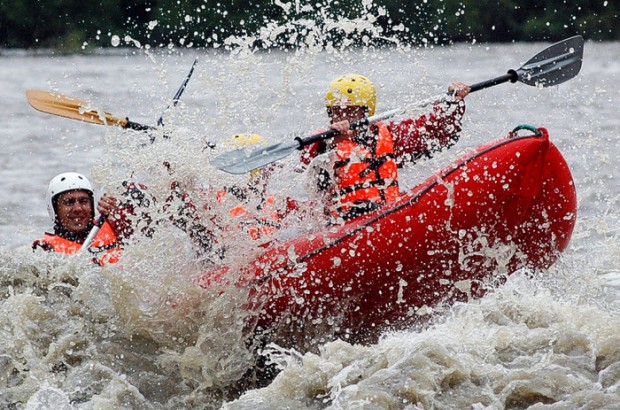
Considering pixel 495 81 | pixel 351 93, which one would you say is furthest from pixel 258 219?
pixel 495 81

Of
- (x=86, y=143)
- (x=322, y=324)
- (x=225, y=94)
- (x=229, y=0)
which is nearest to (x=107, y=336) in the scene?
(x=322, y=324)

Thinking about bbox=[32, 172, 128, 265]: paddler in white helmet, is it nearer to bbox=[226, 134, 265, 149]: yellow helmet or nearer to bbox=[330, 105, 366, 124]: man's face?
bbox=[226, 134, 265, 149]: yellow helmet

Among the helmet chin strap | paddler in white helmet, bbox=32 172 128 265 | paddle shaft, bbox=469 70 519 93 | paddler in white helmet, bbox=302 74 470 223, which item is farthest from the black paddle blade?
the helmet chin strap

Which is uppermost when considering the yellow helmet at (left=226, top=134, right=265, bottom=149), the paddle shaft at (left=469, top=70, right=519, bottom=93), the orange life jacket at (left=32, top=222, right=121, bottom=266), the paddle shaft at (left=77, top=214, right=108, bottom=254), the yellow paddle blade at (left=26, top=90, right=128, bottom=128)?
the paddle shaft at (left=469, top=70, right=519, bottom=93)

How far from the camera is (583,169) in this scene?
11.2 metres

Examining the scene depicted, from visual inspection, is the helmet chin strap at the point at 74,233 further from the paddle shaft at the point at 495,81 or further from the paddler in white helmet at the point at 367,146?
the paddle shaft at the point at 495,81

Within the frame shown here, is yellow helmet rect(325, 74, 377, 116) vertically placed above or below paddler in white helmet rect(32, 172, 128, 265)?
above

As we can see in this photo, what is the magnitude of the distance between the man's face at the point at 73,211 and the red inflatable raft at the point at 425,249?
1.63 meters

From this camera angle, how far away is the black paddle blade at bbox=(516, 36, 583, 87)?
585cm

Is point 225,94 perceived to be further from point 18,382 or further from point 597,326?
point 597,326

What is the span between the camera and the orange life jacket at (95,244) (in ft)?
20.9

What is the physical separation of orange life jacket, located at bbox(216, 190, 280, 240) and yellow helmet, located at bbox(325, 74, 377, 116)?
0.67m

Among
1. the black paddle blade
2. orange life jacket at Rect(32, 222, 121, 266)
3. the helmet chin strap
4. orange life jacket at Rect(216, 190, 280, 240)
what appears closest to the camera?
orange life jacket at Rect(216, 190, 280, 240)

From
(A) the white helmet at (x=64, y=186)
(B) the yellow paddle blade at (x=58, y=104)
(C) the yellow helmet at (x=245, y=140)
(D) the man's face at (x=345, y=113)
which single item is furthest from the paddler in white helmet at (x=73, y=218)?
(D) the man's face at (x=345, y=113)
